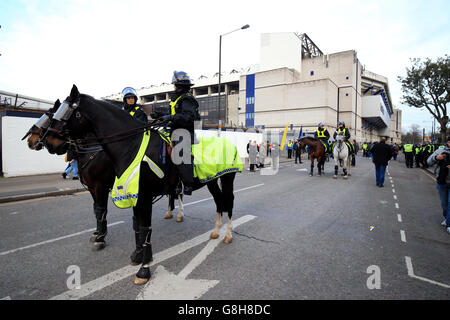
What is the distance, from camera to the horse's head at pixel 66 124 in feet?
9.73

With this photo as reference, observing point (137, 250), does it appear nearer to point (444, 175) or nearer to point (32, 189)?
point (444, 175)

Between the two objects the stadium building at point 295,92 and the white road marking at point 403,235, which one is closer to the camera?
the white road marking at point 403,235

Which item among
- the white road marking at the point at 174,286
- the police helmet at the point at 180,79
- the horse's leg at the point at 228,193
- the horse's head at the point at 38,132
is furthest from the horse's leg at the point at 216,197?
the horse's head at the point at 38,132

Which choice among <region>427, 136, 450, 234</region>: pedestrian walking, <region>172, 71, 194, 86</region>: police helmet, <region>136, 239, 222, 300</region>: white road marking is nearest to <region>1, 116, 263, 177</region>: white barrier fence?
<region>172, 71, 194, 86</region>: police helmet

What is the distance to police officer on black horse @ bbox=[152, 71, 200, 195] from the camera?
10.9 feet

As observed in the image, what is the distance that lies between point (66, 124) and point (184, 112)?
1.48 m

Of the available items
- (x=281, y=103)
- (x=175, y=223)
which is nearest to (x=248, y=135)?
(x=175, y=223)

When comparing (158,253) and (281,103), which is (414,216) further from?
(281,103)

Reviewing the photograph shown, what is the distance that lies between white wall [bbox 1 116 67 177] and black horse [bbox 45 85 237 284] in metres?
10.9

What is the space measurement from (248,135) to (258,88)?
32302mm

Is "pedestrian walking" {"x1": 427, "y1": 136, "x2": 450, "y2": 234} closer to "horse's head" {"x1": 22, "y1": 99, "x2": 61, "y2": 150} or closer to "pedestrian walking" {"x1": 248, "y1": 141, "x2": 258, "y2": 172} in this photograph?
"horse's head" {"x1": 22, "y1": 99, "x2": 61, "y2": 150}

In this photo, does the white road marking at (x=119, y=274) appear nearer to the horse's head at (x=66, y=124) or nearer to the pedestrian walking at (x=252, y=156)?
the horse's head at (x=66, y=124)

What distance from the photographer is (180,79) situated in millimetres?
3480

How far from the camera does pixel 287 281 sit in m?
2.98
